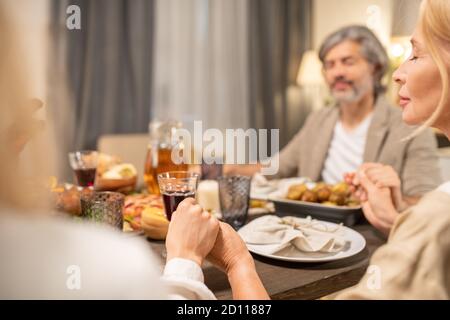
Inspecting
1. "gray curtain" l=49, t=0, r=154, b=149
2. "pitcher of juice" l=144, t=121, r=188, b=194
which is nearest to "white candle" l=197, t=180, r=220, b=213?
"pitcher of juice" l=144, t=121, r=188, b=194

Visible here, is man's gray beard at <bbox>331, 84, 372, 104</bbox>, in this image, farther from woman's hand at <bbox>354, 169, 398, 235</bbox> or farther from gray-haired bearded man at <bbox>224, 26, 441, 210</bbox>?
woman's hand at <bbox>354, 169, 398, 235</bbox>

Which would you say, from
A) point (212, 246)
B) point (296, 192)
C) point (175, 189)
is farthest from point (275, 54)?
point (212, 246)

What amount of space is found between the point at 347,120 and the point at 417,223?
184 cm

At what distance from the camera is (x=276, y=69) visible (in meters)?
4.64

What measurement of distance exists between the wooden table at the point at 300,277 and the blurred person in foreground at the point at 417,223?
84 mm

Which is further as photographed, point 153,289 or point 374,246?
point 374,246

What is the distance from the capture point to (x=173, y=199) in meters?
1.19

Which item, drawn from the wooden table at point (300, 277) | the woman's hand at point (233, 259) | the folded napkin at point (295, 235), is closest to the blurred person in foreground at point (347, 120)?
the folded napkin at point (295, 235)

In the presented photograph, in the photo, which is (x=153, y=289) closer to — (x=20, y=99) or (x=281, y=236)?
(x=20, y=99)

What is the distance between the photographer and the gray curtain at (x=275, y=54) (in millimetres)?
4477

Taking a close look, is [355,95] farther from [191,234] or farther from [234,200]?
[191,234]

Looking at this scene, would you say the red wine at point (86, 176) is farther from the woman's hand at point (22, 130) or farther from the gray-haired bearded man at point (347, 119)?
the woman's hand at point (22, 130)
